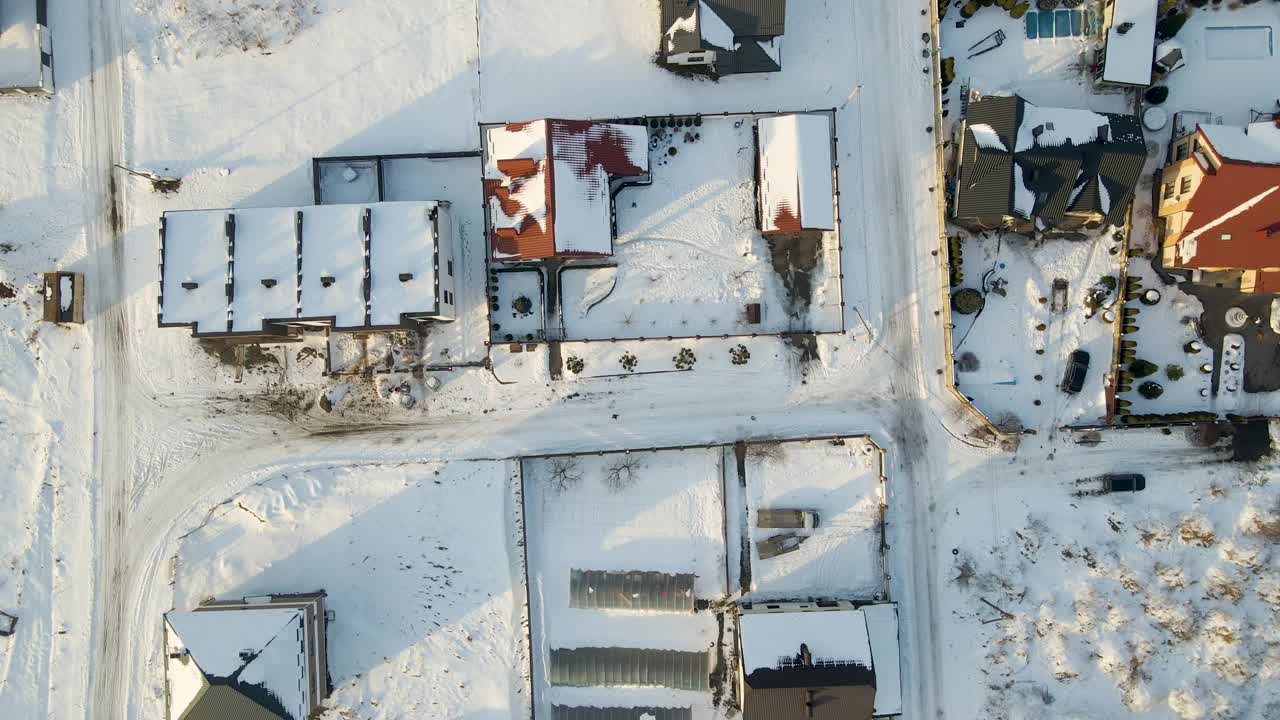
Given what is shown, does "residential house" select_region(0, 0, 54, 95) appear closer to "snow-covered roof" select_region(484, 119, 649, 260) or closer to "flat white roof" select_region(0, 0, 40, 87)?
"flat white roof" select_region(0, 0, 40, 87)

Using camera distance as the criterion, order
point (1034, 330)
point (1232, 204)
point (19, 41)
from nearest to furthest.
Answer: point (1232, 204) → point (19, 41) → point (1034, 330)

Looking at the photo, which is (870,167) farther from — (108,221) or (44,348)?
(44,348)

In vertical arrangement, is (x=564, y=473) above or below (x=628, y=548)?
above

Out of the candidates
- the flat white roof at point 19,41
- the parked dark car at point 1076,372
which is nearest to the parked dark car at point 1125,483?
the parked dark car at point 1076,372

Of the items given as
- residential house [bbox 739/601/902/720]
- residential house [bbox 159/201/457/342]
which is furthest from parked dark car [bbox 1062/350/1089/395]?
residential house [bbox 159/201/457/342]

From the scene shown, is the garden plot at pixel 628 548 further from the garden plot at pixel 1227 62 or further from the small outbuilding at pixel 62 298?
the garden plot at pixel 1227 62

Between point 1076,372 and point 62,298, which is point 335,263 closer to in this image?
point 62,298

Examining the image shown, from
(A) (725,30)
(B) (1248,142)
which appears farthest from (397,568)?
(B) (1248,142)
